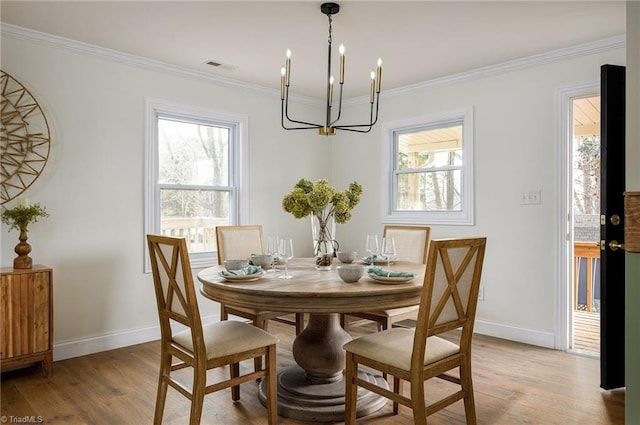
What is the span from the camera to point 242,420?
2.47 m

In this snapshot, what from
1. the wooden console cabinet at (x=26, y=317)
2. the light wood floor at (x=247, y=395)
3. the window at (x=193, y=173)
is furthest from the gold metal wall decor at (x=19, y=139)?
the light wood floor at (x=247, y=395)

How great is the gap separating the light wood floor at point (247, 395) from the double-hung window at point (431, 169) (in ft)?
4.83

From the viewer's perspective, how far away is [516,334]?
3906mm

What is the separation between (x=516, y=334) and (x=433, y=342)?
82.4 inches

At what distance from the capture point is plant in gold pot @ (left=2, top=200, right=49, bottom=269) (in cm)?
300

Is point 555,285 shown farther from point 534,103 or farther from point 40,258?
point 40,258

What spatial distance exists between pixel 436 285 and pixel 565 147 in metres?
2.31

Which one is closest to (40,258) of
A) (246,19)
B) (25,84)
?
(25,84)

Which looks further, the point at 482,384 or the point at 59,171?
the point at 59,171

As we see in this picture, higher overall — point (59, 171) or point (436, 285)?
point (59, 171)

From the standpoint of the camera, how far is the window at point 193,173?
13.0 ft

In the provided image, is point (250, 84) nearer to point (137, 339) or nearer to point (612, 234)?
point (137, 339)

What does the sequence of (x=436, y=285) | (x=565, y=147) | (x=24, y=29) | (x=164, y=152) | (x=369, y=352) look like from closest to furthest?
(x=436, y=285), (x=369, y=352), (x=24, y=29), (x=565, y=147), (x=164, y=152)

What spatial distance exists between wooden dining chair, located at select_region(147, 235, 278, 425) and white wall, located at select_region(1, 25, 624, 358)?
4.81ft
